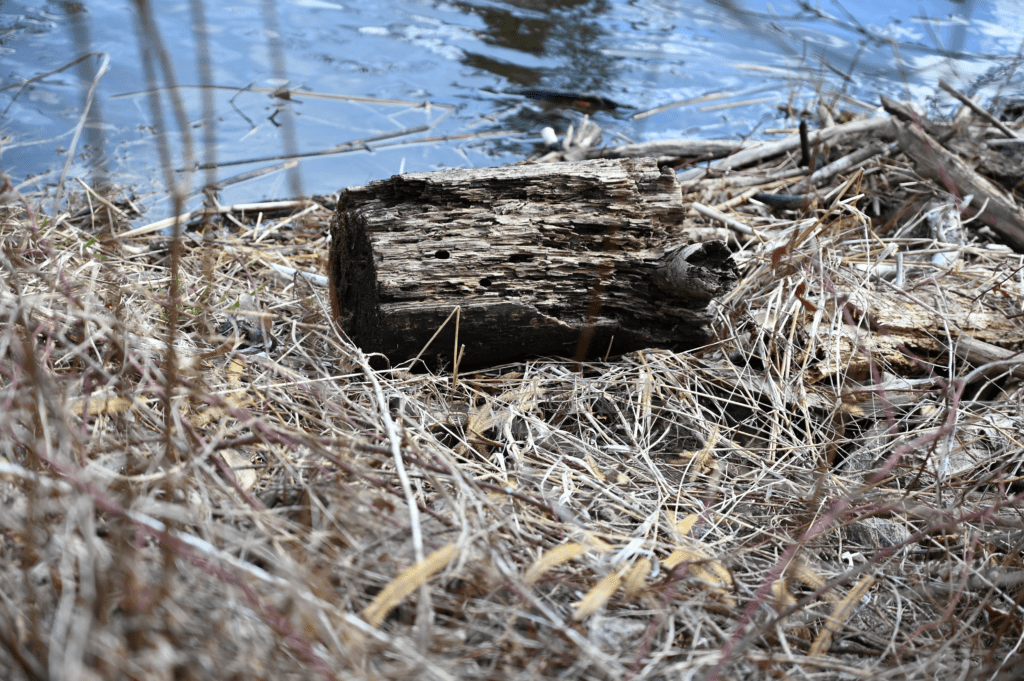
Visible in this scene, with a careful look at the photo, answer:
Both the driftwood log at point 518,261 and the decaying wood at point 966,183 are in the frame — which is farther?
the decaying wood at point 966,183

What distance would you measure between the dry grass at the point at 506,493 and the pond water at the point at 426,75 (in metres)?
1.08

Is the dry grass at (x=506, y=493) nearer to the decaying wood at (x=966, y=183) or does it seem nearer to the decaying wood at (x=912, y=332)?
the decaying wood at (x=912, y=332)

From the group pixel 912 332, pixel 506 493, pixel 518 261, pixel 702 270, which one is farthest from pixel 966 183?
pixel 506 493

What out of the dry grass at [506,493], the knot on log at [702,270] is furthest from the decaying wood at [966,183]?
the knot on log at [702,270]

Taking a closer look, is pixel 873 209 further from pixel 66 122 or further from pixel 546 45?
pixel 66 122

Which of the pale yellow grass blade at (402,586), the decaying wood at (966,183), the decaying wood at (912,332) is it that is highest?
the decaying wood at (966,183)

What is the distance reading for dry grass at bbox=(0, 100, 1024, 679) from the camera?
32.9 inches

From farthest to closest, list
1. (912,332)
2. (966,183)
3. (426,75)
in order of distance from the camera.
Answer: (426,75), (966,183), (912,332)

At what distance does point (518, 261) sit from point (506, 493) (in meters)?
0.74

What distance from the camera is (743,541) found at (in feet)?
4.69

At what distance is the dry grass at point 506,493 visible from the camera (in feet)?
2.75

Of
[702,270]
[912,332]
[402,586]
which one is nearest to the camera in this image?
[402,586]

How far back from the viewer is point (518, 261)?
1.75m

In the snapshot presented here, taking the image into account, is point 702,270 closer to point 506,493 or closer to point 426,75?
point 506,493
